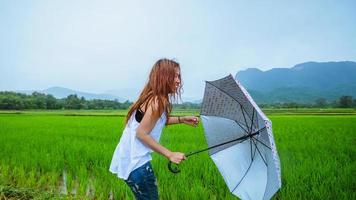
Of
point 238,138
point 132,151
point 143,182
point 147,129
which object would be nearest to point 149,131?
point 147,129

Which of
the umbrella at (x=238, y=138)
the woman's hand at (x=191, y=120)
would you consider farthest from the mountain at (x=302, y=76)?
the woman's hand at (x=191, y=120)

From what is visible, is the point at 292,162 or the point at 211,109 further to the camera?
the point at 292,162

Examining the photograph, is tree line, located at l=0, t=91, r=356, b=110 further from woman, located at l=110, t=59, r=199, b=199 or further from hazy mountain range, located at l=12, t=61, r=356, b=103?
hazy mountain range, located at l=12, t=61, r=356, b=103

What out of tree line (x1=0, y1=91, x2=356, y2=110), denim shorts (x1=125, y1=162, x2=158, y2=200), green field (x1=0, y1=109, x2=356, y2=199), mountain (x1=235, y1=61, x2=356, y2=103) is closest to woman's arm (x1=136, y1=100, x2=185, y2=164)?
denim shorts (x1=125, y1=162, x2=158, y2=200)

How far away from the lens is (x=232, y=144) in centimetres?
228

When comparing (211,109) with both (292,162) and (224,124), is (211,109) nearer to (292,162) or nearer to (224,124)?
(224,124)

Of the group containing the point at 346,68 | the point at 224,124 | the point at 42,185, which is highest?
the point at 346,68

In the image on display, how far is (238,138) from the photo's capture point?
2.22 meters

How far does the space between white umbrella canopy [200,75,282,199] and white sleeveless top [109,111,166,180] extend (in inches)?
15.0

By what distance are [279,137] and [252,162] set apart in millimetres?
5970

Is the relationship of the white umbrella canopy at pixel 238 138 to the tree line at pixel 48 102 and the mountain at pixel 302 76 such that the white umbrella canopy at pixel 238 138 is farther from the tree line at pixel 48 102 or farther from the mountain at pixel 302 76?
the mountain at pixel 302 76

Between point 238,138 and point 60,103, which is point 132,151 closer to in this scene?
point 238,138

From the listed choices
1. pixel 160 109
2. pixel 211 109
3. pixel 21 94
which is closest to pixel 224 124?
pixel 211 109

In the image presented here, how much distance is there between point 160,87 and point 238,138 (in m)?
0.68
